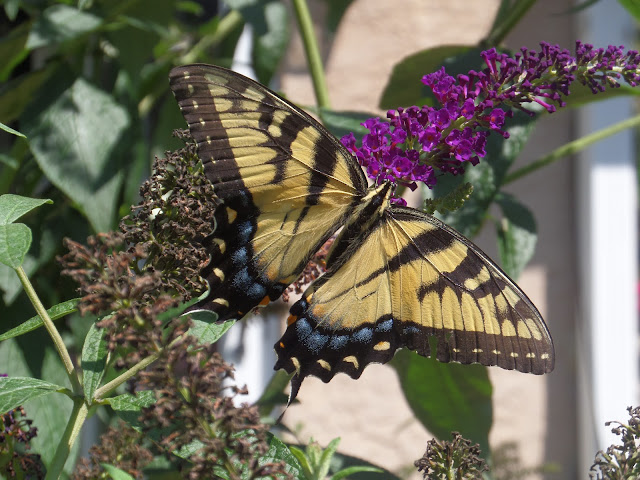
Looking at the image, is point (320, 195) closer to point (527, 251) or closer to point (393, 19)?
point (527, 251)

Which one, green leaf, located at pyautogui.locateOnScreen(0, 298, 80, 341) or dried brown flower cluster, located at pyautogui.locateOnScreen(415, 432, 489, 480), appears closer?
dried brown flower cluster, located at pyautogui.locateOnScreen(415, 432, 489, 480)

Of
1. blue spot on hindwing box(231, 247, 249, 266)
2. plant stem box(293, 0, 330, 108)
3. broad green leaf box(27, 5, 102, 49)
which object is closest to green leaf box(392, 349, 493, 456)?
blue spot on hindwing box(231, 247, 249, 266)

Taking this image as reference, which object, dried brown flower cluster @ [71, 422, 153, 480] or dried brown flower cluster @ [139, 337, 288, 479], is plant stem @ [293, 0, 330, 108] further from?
dried brown flower cluster @ [139, 337, 288, 479]

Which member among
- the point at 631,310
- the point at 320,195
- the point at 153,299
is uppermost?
the point at 631,310

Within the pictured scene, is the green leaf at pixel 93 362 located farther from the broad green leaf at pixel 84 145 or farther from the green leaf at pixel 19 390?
the broad green leaf at pixel 84 145

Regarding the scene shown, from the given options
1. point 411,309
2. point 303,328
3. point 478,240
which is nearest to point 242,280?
point 303,328

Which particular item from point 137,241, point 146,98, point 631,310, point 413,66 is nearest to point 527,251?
point 413,66

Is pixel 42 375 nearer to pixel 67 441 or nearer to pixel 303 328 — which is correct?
pixel 303 328
